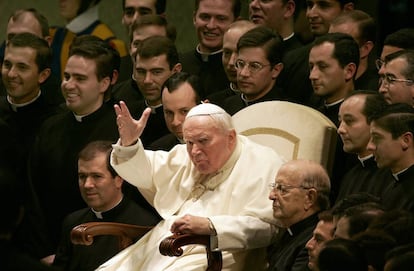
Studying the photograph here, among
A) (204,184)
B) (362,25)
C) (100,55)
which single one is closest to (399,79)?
(362,25)

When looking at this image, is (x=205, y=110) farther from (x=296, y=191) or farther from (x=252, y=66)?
(x=252, y=66)

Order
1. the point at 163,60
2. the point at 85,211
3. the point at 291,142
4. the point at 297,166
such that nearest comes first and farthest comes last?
the point at 297,166 → the point at 291,142 → the point at 85,211 → the point at 163,60

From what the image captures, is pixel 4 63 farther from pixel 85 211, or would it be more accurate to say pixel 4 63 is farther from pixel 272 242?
pixel 272 242

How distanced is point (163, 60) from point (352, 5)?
4.00 feet

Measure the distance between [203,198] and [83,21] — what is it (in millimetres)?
3319

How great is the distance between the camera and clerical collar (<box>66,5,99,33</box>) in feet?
31.6

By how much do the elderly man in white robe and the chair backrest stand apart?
185 mm

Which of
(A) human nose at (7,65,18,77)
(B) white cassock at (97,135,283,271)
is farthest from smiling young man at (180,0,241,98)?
(B) white cassock at (97,135,283,271)

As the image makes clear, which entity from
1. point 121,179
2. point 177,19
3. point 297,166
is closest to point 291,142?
point 297,166

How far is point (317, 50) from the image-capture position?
23.6 feet

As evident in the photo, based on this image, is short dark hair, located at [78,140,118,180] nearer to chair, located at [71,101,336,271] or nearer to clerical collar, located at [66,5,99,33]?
chair, located at [71,101,336,271]

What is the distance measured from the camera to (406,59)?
670cm

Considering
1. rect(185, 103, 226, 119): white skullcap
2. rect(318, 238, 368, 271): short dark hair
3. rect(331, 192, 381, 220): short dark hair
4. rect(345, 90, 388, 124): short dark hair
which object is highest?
rect(318, 238, 368, 271): short dark hair

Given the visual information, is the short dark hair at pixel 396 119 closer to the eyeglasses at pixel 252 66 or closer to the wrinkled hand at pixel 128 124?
the wrinkled hand at pixel 128 124
